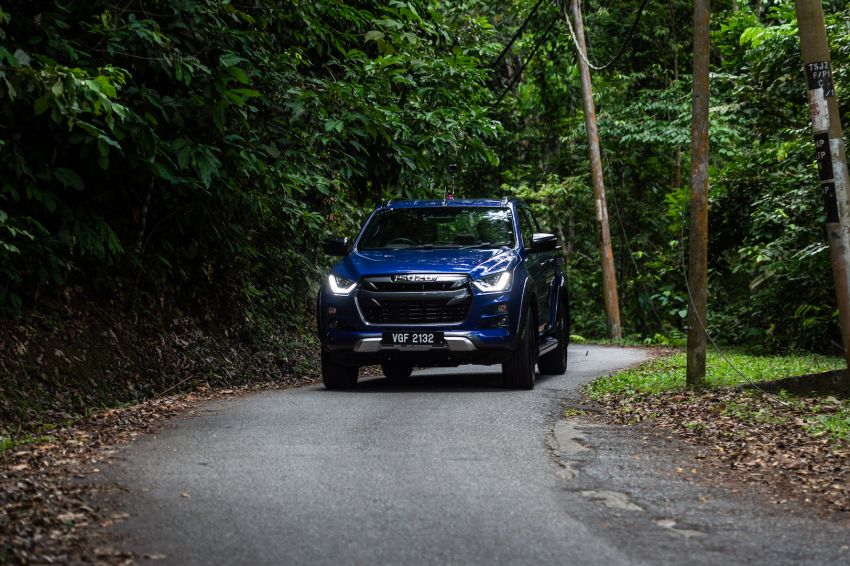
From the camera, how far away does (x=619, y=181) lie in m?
34.8

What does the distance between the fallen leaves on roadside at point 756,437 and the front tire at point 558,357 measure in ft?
9.64

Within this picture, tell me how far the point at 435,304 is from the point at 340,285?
1.13 meters

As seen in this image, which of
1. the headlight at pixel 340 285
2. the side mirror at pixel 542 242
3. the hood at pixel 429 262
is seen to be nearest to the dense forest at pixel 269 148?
the headlight at pixel 340 285

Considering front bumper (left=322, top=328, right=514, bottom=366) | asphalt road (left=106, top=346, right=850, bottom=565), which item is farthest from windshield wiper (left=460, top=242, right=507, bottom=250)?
asphalt road (left=106, top=346, right=850, bottom=565)

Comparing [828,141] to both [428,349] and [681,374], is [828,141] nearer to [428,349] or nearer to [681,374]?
[681,374]

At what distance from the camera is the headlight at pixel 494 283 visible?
12.0 metres

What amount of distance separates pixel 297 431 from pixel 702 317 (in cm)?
498

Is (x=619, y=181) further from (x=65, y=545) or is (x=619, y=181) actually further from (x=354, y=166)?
(x=65, y=545)

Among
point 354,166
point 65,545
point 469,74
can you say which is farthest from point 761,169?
point 65,545

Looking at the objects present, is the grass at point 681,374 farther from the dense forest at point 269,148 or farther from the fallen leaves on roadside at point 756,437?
the dense forest at point 269,148

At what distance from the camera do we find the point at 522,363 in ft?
40.1

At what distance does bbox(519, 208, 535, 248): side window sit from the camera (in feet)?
43.3

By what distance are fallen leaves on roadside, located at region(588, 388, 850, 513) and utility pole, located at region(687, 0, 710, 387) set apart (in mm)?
613

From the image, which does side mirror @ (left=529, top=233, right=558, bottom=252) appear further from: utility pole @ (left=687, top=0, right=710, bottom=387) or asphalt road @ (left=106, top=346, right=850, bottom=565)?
asphalt road @ (left=106, top=346, right=850, bottom=565)
